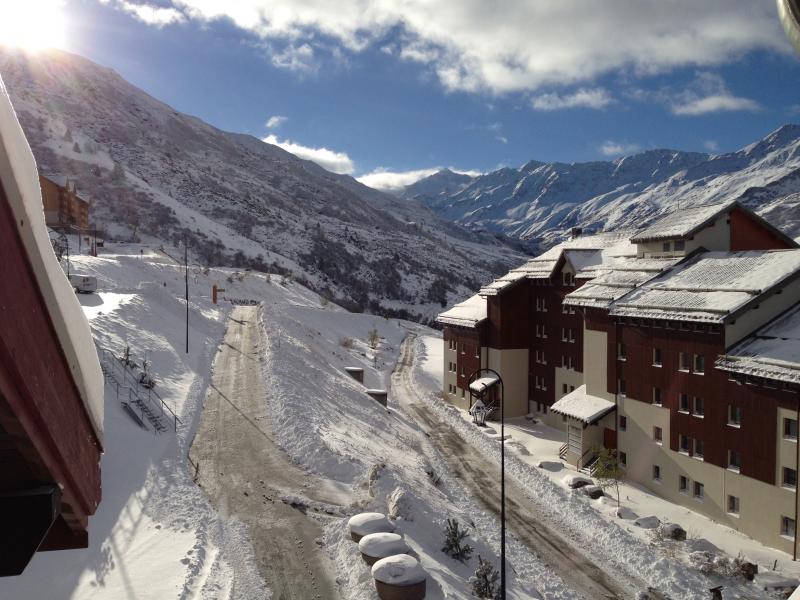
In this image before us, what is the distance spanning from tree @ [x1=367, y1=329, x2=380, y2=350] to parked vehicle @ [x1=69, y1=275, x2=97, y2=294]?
39479 mm

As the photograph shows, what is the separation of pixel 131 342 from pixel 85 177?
363 ft

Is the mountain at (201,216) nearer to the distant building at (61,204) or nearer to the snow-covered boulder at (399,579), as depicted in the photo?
the distant building at (61,204)

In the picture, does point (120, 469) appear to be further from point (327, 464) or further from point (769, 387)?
point (769, 387)

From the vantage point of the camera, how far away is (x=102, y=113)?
19350cm

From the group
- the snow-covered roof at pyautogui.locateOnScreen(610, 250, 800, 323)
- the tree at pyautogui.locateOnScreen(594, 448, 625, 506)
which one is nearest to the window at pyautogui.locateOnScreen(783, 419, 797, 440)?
the snow-covered roof at pyautogui.locateOnScreen(610, 250, 800, 323)

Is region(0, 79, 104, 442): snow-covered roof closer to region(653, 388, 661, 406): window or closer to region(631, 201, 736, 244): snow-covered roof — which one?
region(653, 388, 661, 406): window

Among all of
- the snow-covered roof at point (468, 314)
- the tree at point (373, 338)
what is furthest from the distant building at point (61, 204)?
the snow-covered roof at point (468, 314)

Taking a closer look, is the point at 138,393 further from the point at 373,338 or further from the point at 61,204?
the point at 61,204

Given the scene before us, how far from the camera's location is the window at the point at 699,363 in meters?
Result: 30.9

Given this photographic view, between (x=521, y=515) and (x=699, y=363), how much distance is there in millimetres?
13192

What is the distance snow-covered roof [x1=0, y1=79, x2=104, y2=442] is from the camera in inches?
121

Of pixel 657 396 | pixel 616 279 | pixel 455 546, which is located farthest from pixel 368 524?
pixel 616 279

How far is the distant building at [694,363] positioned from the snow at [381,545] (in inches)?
760

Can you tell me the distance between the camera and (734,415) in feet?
94.7
